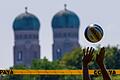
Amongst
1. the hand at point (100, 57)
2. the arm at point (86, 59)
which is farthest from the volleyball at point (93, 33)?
the arm at point (86, 59)

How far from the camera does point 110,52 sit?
129m

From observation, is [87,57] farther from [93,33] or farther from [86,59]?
[93,33]

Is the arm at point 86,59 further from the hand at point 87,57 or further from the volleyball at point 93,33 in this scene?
the volleyball at point 93,33

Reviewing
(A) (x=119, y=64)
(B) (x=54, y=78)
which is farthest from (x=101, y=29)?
(A) (x=119, y=64)

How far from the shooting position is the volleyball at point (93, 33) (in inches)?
685

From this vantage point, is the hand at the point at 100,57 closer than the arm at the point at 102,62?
No

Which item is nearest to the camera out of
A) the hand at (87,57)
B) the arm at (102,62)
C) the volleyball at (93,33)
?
the arm at (102,62)

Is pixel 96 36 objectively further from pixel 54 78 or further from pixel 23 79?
pixel 54 78

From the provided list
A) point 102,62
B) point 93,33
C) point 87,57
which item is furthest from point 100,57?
point 93,33

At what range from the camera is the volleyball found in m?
17.4

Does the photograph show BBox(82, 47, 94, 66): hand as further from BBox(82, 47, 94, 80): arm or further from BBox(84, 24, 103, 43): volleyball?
BBox(84, 24, 103, 43): volleyball

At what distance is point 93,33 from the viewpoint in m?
17.8

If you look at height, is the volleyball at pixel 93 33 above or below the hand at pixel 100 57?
above

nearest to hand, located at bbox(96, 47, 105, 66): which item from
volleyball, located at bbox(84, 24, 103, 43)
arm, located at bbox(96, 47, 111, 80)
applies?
arm, located at bbox(96, 47, 111, 80)
